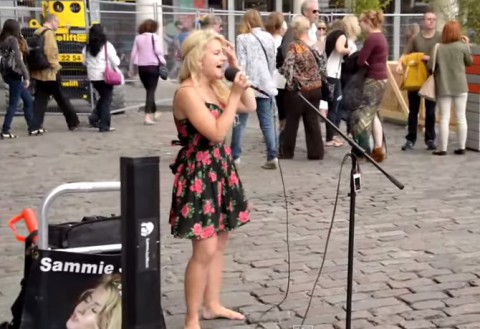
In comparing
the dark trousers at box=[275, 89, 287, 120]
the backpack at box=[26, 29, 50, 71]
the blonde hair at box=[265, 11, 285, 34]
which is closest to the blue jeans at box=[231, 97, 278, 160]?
the dark trousers at box=[275, 89, 287, 120]

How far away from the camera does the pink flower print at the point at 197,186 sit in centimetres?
407

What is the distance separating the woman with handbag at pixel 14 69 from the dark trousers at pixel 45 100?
0.42 feet

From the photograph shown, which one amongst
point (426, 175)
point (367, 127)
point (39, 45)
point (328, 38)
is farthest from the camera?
point (39, 45)

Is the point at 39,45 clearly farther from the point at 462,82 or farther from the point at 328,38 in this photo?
the point at 462,82

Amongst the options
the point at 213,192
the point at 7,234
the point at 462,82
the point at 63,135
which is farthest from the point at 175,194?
the point at 63,135

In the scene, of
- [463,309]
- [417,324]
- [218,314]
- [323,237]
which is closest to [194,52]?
[218,314]

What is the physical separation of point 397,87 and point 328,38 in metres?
2.93

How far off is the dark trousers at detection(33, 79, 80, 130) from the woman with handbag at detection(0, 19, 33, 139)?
0.42 feet

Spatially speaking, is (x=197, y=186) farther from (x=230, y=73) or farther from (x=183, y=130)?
(x=230, y=73)

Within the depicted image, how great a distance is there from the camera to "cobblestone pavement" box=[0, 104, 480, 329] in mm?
4719

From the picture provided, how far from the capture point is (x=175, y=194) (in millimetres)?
4141

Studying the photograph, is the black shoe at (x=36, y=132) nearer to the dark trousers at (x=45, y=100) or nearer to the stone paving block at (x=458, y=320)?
the dark trousers at (x=45, y=100)

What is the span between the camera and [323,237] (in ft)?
20.3

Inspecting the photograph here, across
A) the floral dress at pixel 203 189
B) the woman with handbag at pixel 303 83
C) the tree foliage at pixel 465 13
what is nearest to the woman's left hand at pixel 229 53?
the floral dress at pixel 203 189
